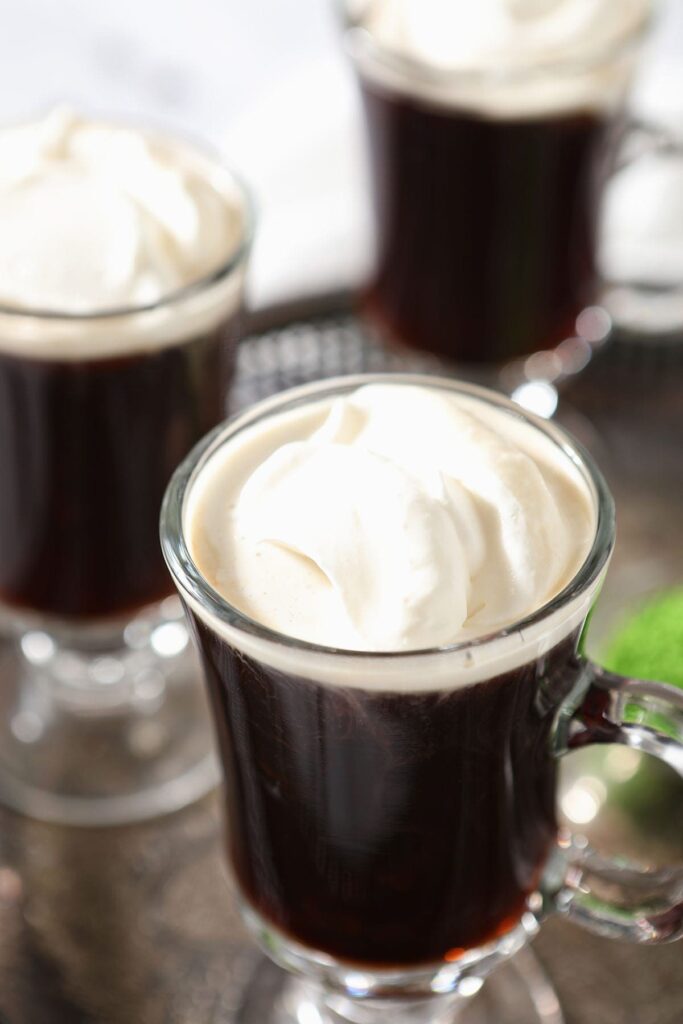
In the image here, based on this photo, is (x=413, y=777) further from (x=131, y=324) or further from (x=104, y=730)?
(x=104, y=730)

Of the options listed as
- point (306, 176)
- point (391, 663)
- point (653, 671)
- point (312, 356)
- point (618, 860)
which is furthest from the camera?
point (306, 176)

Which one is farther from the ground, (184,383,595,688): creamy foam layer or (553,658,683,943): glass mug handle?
(184,383,595,688): creamy foam layer

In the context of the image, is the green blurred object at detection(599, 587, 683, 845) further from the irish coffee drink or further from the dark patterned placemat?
the dark patterned placemat

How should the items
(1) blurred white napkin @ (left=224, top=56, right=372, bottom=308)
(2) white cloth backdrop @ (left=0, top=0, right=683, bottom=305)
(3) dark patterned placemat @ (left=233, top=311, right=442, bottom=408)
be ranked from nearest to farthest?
(3) dark patterned placemat @ (left=233, top=311, right=442, bottom=408) < (1) blurred white napkin @ (left=224, top=56, right=372, bottom=308) < (2) white cloth backdrop @ (left=0, top=0, right=683, bottom=305)

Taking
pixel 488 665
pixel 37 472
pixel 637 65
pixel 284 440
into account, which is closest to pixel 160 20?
pixel 637 65

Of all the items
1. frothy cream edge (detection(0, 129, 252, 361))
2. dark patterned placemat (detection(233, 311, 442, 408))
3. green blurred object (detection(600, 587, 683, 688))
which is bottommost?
dark patterned placemat (detection(233, 311, 442, 408))

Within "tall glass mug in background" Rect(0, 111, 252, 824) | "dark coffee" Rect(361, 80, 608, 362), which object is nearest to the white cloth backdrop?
"dark coffee" Rect(361, 80, 608, 362)

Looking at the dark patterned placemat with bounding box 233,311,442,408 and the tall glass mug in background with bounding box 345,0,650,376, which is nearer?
the tall glass mug in background with bounding box 345,0,650,376

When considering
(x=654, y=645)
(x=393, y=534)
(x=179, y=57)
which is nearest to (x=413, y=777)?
(x=393, y=534)

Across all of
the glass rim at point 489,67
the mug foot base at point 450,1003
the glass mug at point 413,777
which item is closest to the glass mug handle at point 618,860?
the glass mug at point 413,777
